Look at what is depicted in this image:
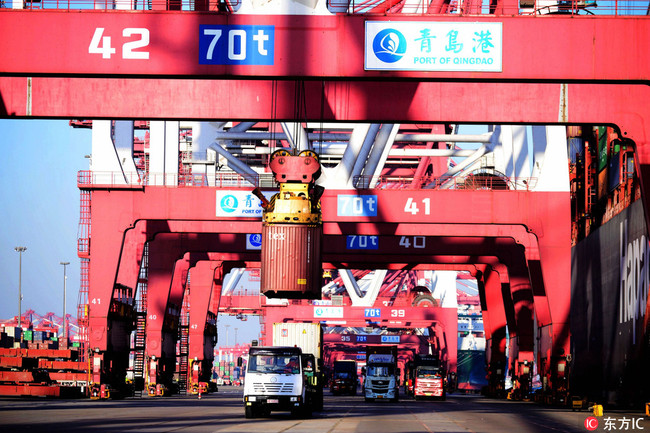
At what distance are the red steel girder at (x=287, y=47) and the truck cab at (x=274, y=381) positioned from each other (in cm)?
935

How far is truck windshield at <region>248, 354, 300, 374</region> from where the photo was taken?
2631cm

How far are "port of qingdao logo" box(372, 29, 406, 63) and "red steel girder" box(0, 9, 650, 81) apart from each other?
0.32 meters

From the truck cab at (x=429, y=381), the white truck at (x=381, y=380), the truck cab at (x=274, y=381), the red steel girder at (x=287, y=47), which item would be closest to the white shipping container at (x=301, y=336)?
the white truck at (x=381, y=380)

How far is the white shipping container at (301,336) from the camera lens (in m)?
41.7

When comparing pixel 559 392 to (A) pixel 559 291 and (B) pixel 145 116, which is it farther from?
(B) pixel 145 116

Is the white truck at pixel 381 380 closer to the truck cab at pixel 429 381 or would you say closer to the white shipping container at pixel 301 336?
the truck cab at pixel 429 381

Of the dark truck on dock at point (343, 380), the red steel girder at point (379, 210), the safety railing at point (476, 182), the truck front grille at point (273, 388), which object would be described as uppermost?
the safety railing at point (476, 182)

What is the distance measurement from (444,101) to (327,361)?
11080cm

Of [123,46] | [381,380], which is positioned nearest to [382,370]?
[381,380]

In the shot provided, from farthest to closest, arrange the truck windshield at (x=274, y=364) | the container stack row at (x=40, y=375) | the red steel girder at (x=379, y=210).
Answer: the container stack row at (x=40, y=375), the red steel girder at (x=379, y=210), the truck windshield at (x=274, y=364)

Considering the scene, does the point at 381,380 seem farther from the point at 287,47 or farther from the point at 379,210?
the point at 287,47

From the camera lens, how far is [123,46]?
67.8ft

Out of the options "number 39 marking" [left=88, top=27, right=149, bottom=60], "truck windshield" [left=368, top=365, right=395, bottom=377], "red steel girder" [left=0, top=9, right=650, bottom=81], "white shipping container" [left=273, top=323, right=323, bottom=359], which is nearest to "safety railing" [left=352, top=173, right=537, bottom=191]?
"white shipping container" [left=273, top=323, right=323, bottom=359]

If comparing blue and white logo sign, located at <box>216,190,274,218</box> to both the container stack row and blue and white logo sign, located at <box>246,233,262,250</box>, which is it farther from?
the container stack row
